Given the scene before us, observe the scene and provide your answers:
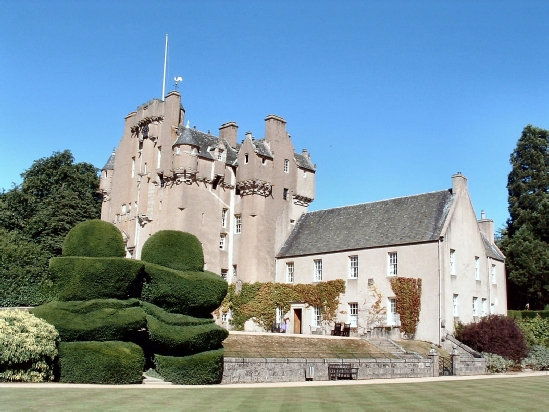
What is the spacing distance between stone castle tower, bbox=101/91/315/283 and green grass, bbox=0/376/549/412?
73.3 ft

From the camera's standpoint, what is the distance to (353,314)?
38500 mm

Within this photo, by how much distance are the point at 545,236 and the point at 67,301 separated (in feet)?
138

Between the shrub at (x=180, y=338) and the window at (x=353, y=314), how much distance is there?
16899 millimetres

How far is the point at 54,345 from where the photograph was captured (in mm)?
20125

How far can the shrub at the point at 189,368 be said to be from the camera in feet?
72.5

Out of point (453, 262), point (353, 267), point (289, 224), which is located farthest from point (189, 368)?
point (289, 224)

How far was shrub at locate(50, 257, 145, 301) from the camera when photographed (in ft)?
71.7

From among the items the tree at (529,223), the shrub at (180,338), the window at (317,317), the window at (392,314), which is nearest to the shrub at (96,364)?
the shrub at (180,338)

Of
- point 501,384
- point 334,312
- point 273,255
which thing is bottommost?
point 501,384

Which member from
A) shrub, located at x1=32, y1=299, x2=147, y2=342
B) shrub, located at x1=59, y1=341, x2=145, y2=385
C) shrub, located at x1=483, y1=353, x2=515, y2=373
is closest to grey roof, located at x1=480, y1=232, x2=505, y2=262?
shrub, located at x1=483, y1=353, x2=515, y2=373

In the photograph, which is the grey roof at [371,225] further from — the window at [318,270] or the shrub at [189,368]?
the shrub at [189,368]

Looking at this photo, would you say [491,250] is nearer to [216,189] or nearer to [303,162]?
[303,162]

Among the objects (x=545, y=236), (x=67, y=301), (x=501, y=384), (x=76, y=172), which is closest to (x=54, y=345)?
(x=67, y=301)

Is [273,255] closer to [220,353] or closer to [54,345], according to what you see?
[220,353]
